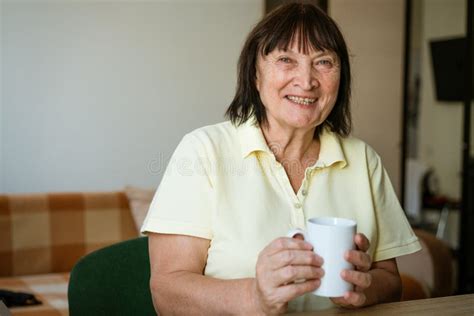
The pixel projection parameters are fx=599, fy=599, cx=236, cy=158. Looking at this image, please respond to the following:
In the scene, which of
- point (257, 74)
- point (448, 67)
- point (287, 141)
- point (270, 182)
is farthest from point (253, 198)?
point (448, 67)

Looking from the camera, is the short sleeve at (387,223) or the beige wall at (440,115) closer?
the short sleeve at (387,223)

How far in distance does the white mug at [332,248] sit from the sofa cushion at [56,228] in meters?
2.00

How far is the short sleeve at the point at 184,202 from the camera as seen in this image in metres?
1.21

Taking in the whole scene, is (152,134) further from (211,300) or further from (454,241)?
(454,241)

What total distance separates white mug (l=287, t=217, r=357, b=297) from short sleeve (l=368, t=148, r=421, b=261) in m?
0.43

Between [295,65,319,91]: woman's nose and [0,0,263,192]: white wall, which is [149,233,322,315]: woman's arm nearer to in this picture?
[295,65,319,91]: woman's nose

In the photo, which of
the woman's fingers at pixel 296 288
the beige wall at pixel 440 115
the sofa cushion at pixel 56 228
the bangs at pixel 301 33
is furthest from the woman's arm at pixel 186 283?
the beige wall at pixel 440 115

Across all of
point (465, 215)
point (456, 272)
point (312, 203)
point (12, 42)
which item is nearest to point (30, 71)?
point (12, 42)

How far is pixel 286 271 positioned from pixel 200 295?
0.26 metres

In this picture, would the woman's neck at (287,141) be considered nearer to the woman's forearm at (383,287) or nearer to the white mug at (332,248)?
the woman's forearm at (383,287)

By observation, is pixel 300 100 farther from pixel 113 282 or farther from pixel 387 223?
pixel 113 282

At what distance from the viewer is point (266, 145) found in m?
1.35

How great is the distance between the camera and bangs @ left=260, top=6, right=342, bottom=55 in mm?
1328

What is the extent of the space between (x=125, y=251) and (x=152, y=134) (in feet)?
6.24
